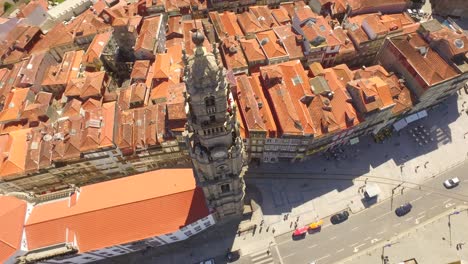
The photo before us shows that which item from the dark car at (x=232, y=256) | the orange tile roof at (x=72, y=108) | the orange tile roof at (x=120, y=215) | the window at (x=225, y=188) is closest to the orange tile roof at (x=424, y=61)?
the window at (x=225, y=188)

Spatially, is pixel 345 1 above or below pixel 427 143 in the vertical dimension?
above

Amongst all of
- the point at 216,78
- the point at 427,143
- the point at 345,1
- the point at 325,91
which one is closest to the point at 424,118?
the point at 427,143

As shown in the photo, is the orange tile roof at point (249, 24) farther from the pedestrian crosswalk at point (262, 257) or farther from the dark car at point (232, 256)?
the dark car at point (232, 256)

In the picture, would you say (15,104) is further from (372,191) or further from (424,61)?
(424,61)

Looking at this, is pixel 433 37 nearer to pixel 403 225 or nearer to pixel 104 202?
pixel 403 225

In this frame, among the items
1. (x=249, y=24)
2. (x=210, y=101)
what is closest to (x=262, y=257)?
(x=210, y=101)

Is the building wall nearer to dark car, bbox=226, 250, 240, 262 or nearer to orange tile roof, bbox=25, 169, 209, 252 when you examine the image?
orange tile roof, bbox=25, 169, 209, 252
